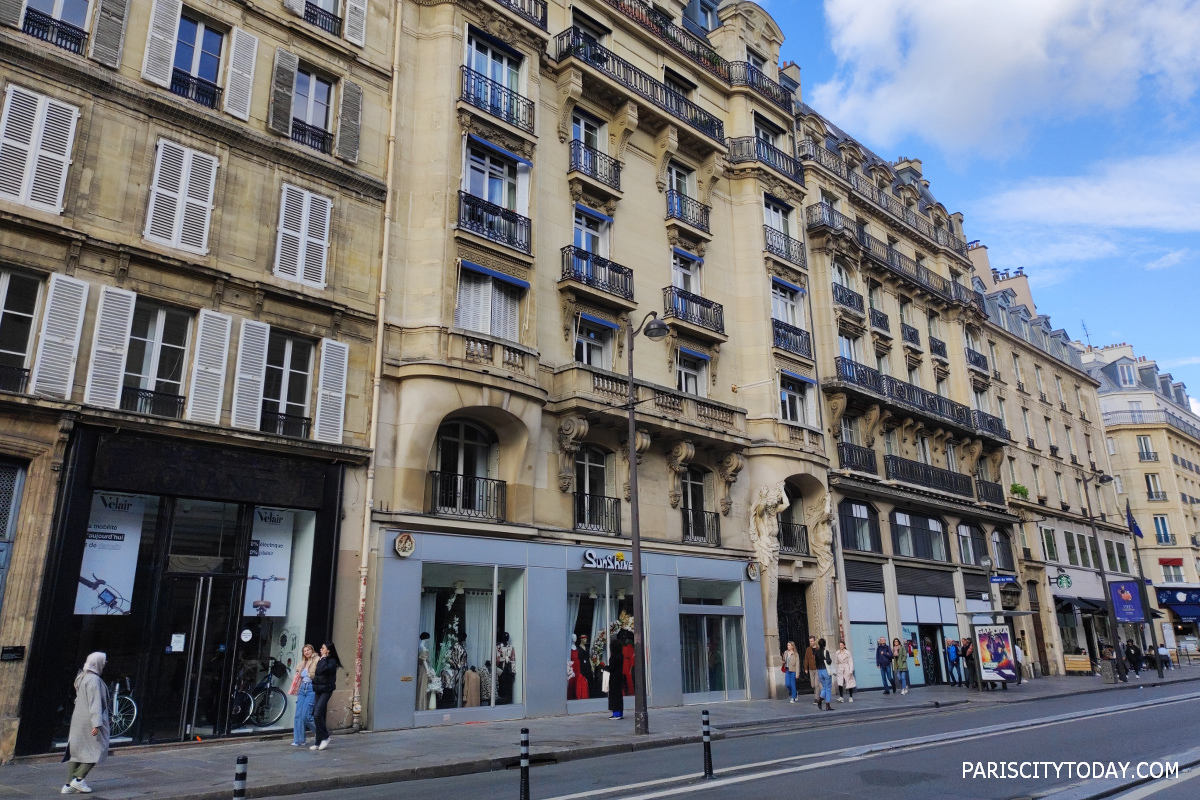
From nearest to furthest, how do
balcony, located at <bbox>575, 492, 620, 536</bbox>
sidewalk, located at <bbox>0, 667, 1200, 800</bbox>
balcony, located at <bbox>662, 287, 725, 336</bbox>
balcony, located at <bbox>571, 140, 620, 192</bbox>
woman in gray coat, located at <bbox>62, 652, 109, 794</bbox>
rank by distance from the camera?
1. woman in gray coat, located at <bbox>62, 652, 109, 794</bbox>
2. sidewalk, located at <bbox>0, 667, 1200, 800</bbox>
3. balcony, located at <bbox>575, 492, 620, 536</bbox>
4. balcony, located at <bbox>571, 140, 620, 192</bbox>
5. balcony, located at <bbox>662, 287, 725, 336</bbox>

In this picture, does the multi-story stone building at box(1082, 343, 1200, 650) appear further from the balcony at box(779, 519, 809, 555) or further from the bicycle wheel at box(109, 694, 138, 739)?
the bicycle wheel at box(109, 694, 138, 739)

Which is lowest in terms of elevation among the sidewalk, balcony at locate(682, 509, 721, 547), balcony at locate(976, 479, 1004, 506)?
the sidewalk

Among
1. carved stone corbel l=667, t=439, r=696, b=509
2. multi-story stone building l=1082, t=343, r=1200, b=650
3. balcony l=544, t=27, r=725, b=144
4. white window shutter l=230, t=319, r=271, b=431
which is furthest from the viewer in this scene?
multi-story stone building l=1082, t=343, r=1200, b=650

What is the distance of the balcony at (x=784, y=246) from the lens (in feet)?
91.3

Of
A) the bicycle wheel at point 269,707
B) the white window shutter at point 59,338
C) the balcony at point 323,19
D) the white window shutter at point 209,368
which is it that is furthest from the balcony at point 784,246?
the white window shutter at point 59,338

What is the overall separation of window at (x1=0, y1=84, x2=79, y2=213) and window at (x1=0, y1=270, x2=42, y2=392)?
1.29 meters

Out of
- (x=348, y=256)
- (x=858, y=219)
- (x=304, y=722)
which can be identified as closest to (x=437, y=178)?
(x=348, y=256)

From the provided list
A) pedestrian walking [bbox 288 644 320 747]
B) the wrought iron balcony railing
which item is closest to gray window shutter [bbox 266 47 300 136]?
the wrought iron balcony railing

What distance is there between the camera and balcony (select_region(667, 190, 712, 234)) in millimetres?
25531

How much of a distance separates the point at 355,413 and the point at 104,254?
205 inches

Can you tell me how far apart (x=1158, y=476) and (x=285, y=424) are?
64627 mm

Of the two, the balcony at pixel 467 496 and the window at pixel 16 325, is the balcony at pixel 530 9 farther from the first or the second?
the window at pixel 16 325

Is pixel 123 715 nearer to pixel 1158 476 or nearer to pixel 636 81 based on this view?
pixel 636 81

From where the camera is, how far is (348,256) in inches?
691
